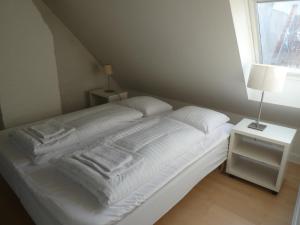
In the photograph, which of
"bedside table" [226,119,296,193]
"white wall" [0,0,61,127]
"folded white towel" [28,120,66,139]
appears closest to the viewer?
"folded white towel" [28,120,66,139]

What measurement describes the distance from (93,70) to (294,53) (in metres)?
2.84

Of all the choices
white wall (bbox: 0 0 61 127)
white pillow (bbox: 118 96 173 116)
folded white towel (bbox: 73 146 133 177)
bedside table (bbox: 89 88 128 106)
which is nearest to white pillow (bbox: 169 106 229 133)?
white pillow (bbox: 118 96 173 116)

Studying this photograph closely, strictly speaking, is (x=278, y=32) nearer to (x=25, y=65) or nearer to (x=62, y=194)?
(x=62, y=194)

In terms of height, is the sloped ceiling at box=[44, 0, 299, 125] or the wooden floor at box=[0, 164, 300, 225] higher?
the sloped ceiling at box=[44, 0, 299, 125]

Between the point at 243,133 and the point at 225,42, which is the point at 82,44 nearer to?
the point at 225,42

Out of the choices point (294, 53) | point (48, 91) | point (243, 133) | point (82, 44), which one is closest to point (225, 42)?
point (294, 53)

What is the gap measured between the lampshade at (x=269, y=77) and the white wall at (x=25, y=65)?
2.21 meters

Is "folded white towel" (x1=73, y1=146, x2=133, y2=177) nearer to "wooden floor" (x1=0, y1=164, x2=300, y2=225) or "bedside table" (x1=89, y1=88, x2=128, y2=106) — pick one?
"wooden floor" (x1=0, y1=164, x2=300, y2=225)

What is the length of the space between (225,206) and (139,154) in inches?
36.1

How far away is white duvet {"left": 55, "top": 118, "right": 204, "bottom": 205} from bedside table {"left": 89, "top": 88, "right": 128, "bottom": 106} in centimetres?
125

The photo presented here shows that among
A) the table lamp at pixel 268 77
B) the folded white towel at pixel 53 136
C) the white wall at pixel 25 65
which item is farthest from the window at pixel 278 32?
the white wall at pixel 25 65

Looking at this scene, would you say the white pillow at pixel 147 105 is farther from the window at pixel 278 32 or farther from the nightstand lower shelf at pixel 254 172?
the window at pixel 278 32

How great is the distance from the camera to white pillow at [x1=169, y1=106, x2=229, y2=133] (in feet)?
7.03

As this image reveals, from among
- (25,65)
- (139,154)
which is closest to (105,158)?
(139,154)
